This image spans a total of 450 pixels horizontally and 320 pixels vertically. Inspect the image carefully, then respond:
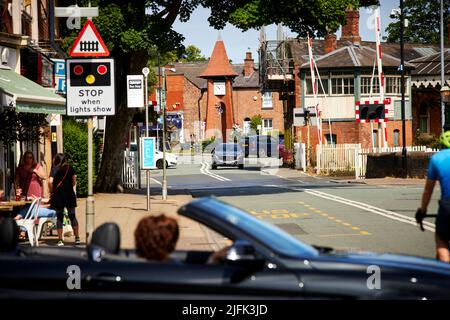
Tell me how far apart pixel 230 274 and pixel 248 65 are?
111 m

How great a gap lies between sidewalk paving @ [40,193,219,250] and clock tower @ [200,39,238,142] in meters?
80.1

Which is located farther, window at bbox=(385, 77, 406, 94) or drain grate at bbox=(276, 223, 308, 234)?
window at bbox=(385, 77, 406, 94)

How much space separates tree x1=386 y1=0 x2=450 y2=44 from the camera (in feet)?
278

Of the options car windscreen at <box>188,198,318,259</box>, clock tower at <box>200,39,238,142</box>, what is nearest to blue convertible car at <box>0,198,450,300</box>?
car windscreen at <box>188,198,318,259</box>

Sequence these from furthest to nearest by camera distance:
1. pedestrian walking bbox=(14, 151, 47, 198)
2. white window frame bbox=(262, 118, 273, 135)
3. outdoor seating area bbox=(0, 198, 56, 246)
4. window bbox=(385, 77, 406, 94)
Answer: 1. white window frame bbox=(262, 118, 273, 135)
2. window bbox=(385, 77, 406, 94)
3. pedestrian walking bbox=(14, 151, 47, 198)
4. outdoor seating area bbox=(0, 198, 56, 246)

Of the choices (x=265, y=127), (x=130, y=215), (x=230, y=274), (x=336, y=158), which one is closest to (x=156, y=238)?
(x=230, y=274)

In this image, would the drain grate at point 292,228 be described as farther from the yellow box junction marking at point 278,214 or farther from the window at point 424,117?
the window at point 424,117

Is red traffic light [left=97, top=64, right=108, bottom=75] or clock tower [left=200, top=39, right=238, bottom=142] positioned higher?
clock tower [left=200, top=39, right=238, bottom=142]

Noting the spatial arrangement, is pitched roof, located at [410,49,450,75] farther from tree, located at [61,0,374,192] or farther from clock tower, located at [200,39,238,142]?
clock tower, located at [200,39,238,142]

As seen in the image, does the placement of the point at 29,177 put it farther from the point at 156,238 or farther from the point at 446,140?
the point at 156,238

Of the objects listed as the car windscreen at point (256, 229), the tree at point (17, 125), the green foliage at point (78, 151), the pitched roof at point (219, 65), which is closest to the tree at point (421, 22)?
the pitched roof at point (219, 65)

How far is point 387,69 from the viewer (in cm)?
6084

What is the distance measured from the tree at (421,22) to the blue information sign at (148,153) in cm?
6487

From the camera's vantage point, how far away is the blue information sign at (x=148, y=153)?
23.0 meters
